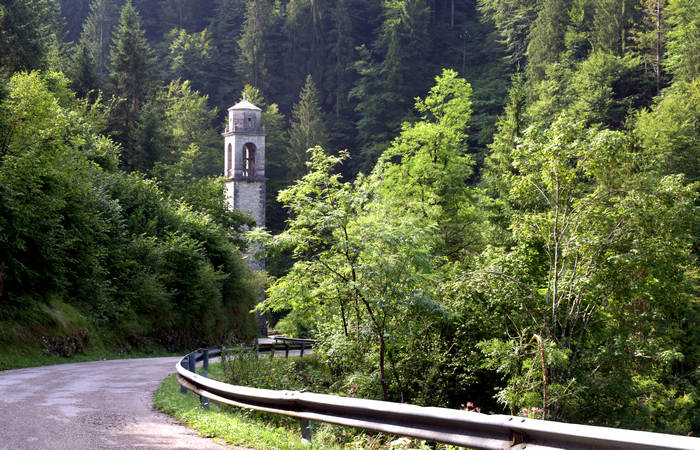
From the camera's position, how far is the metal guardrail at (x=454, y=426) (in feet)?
12.2

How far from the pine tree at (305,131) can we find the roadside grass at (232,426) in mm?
61401

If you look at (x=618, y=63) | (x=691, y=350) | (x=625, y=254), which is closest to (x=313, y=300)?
(x=625, y=254)

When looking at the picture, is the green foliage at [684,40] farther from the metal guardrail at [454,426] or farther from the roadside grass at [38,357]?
the metal guardrail at [454,426]

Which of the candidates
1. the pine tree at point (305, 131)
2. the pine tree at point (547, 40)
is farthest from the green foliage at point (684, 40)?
the pine tree at point (305, 131)

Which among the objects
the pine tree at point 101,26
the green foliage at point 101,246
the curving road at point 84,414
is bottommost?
the curving road at point 84,414

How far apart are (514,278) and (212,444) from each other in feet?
37.6

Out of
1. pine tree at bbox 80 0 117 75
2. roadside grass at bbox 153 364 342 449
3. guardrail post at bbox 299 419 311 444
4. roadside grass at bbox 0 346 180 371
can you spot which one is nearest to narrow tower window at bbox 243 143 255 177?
pine tree at bbox 80 0 117 75

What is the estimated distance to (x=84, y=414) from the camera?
29.3 ft

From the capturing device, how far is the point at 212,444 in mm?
7062

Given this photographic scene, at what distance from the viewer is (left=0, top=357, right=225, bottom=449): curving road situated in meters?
7.07

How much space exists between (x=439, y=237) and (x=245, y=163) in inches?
1448

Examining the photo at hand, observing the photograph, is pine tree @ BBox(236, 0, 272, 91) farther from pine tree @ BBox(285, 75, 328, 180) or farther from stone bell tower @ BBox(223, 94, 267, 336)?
stone bell tower @ BBox(223, 94, 267, 336)

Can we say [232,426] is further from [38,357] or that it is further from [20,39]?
[20,39]

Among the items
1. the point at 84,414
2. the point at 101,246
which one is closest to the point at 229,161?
the point at 101,246
